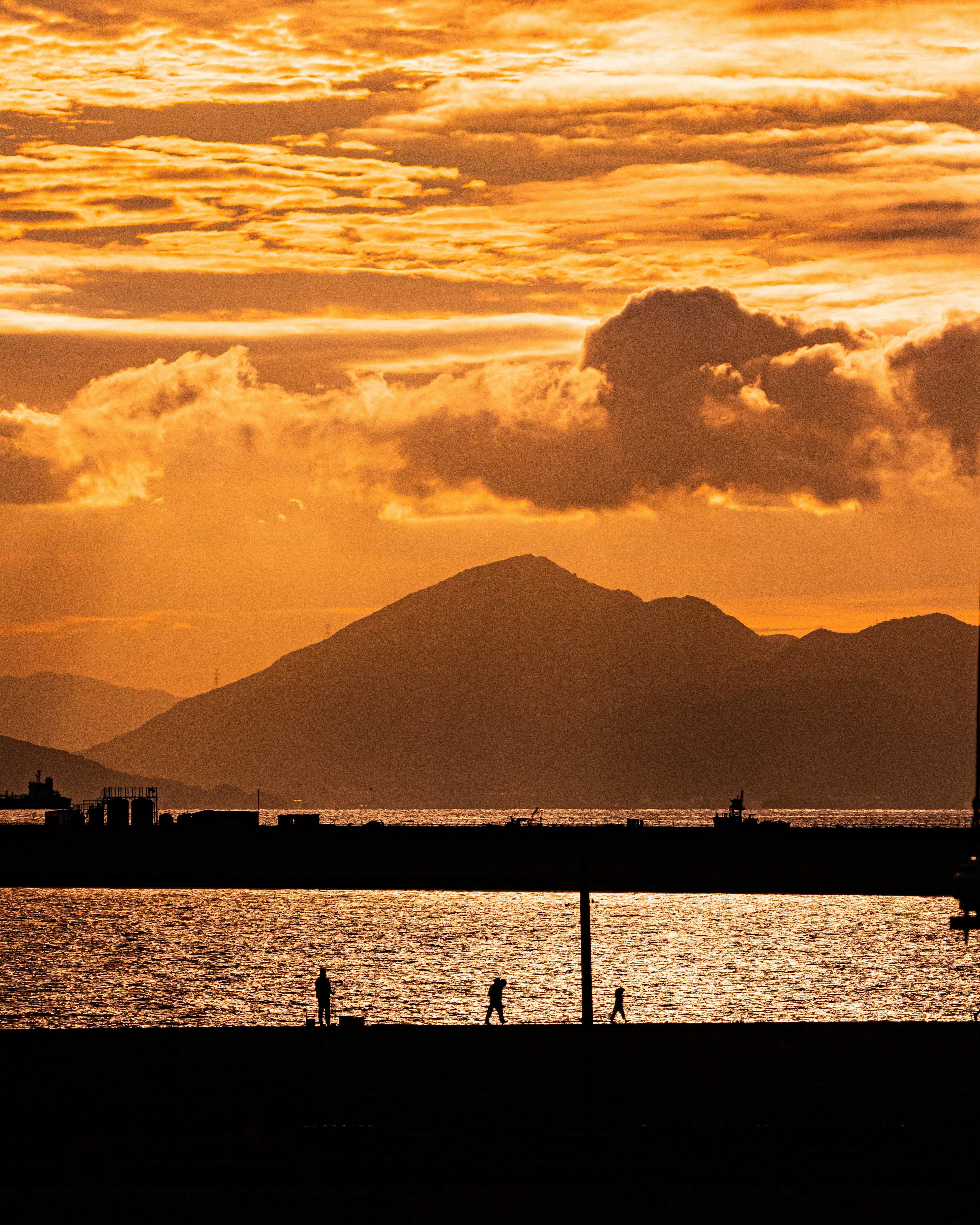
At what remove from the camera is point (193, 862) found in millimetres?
149250

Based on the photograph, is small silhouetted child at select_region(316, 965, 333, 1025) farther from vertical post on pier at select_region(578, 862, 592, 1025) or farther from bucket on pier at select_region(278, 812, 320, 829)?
bucket on pier at select_region(278, 812, 320, 829)

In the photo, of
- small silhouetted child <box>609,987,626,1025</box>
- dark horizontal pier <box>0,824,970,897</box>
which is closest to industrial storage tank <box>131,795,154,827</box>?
dark horizontal pier <box>0,824,970,897</box>

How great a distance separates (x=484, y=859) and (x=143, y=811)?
37175 mm

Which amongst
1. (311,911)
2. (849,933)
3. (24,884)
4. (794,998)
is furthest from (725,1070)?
(24,884)

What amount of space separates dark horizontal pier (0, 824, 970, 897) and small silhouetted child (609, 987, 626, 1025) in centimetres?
7956

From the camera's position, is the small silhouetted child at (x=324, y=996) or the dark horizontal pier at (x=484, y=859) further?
the dark horizontal pier at (x=484, y=859)

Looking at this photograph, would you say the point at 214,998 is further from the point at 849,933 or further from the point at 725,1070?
the point at 849,933

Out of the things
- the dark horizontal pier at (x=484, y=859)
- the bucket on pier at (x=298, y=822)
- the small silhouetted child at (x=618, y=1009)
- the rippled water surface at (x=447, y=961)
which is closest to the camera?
the small silhouetted child at (x=618, y=1009)

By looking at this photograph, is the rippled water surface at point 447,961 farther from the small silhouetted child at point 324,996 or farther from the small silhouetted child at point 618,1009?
the small silhouetted child at point 324,996

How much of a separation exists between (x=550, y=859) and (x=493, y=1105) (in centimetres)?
11651

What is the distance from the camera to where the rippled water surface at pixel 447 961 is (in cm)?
6800

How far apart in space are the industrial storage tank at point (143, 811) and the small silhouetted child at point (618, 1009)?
352ft

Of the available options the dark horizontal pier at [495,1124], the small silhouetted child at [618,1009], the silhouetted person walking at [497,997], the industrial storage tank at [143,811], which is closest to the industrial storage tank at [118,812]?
the industrial storage tank at [143,811]

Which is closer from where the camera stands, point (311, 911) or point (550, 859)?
point (311, 911)
